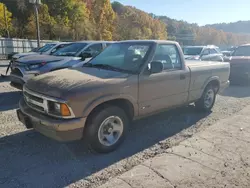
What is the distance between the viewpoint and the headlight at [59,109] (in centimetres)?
306

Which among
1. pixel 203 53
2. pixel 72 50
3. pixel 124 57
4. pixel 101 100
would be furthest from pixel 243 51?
pixel 101 100

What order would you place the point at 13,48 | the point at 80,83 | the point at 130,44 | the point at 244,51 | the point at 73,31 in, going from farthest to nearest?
the point at 73,31 → the point at 13,48 → the point at 244,51 → the point at 130,44 → the point at 80,83

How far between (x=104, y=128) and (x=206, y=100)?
10.8 feet

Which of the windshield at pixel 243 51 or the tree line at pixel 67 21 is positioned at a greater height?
the tree line at pixel 67 21

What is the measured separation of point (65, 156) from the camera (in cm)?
354

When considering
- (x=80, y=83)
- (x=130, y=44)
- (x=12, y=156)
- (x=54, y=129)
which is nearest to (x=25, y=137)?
(x=12, y=156)

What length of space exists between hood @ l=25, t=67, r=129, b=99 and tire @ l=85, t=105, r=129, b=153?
414 mm

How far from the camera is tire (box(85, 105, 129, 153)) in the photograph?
334 cm

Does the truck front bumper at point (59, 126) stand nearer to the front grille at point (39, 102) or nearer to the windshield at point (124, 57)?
the front grille at point (39, 102)

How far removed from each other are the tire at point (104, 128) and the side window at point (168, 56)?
4.40 feet

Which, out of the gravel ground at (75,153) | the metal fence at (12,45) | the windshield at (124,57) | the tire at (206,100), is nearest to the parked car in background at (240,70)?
the tire at (206,100)

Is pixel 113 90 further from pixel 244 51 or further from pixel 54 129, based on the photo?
pixel 244 51

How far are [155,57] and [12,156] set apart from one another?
295 centimetres

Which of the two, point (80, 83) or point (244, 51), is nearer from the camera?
point (80, 83)
